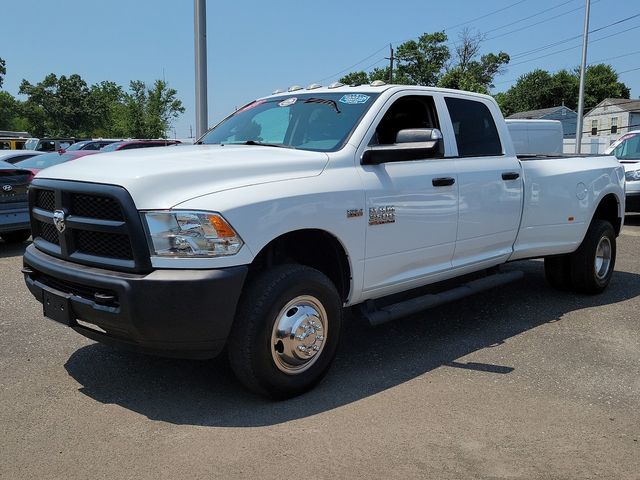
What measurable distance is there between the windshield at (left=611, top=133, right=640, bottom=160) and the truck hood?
12.2 meters

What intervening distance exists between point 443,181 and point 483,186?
580mm

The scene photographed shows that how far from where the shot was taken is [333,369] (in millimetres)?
4473

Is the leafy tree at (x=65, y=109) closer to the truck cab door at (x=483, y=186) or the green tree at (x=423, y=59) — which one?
the green tree at (x=423, y=59)

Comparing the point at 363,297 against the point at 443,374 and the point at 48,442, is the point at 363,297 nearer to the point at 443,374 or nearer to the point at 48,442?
the point at 443,374

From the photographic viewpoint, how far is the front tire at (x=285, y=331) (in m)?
3.61

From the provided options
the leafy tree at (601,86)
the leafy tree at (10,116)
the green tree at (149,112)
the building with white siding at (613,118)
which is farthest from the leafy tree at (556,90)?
the leafy tree at (10,116)

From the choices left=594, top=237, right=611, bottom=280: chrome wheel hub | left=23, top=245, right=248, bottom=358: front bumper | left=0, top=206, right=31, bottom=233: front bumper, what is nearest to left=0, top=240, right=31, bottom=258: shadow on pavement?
left=0, top=206, right=31, bottom=233: front bumper

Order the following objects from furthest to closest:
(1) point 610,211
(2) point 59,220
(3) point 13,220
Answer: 1. (3) point 13,220
2. (1) point 610,211
3. (2) point 59,220

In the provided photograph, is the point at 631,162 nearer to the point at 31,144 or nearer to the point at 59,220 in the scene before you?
the point at 59,220

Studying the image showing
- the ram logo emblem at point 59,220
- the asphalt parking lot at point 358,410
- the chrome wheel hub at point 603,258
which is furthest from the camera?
the chrome wheel hub at point 603,258

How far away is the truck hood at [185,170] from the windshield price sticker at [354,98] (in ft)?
2.23

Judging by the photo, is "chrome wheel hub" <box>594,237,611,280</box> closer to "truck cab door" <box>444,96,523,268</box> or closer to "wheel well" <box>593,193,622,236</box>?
"wheel well" <box>593,193,622,236</box>

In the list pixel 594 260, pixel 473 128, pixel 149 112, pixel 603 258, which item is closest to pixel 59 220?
pixel 473 128

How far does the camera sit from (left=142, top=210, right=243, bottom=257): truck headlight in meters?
3.37
